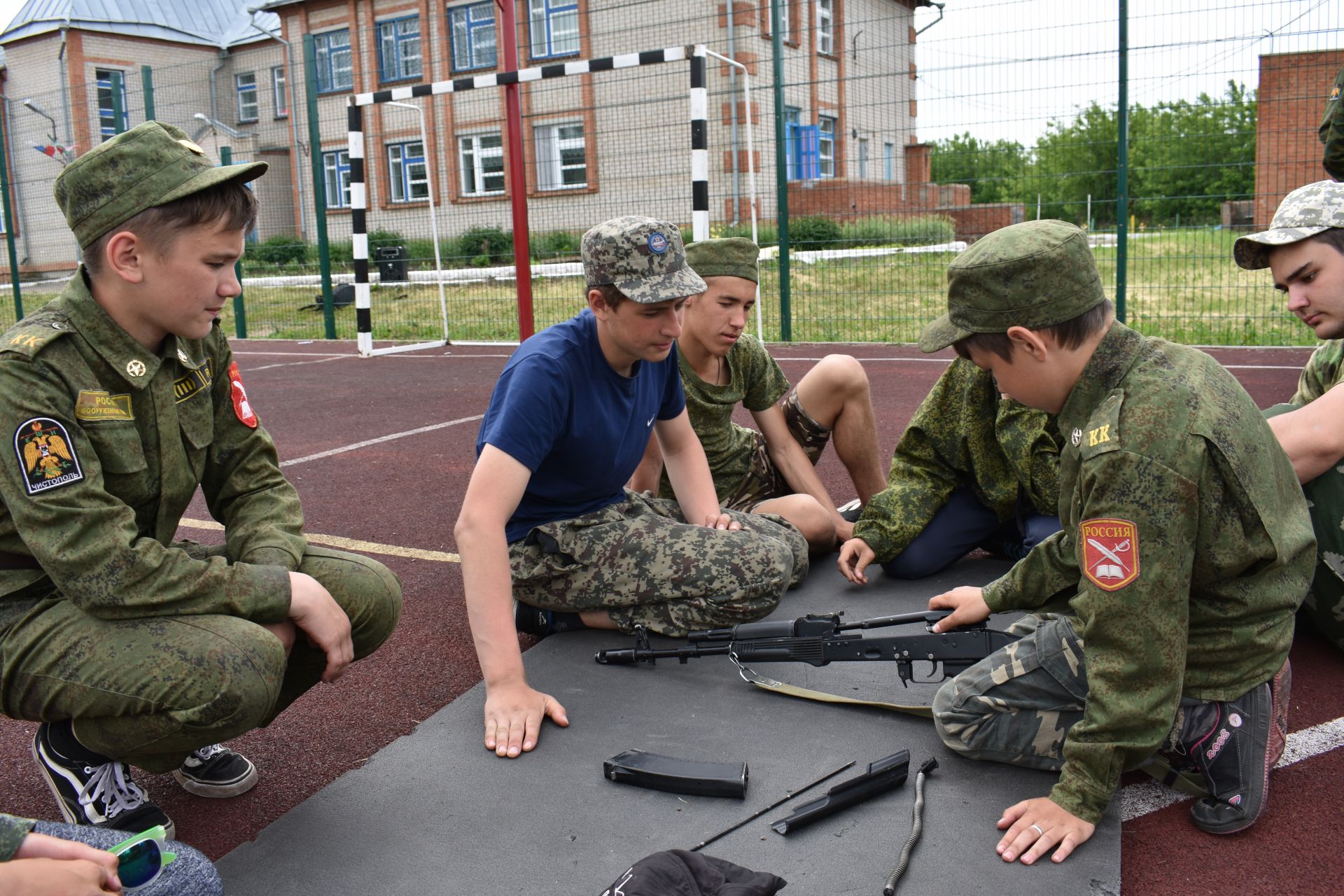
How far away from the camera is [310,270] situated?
15359 mm

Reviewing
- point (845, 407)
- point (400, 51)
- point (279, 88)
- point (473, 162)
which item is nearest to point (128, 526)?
point (845, 407)

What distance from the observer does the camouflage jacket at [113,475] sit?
7.09ft

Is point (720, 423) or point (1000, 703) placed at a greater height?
point (720, 423)

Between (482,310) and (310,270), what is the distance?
10.0 feet

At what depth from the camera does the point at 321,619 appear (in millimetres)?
2457

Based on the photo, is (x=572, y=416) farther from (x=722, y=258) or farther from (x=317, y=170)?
(x=317, y=170)

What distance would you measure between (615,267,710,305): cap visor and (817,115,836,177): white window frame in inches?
336

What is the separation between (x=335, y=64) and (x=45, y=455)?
29.9 meters

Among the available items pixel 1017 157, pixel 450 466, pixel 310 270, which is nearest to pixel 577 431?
pixel 450 466

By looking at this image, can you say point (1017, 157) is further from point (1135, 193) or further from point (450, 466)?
point (450, 466)

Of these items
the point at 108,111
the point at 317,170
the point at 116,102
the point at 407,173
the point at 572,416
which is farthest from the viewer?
the point at 407,173

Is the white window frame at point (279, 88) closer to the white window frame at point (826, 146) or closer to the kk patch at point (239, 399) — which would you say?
the white window frame at point (826, 146)

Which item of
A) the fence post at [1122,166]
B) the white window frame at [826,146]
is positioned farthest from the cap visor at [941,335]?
the white window frame at [826,146]

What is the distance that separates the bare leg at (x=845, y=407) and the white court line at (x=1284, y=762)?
1.94m
